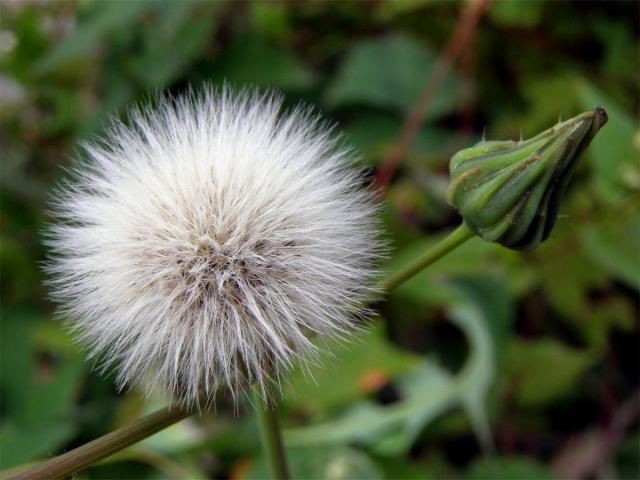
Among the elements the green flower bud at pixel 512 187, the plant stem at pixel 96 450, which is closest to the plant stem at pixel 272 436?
the plant stem at pixel 96 450

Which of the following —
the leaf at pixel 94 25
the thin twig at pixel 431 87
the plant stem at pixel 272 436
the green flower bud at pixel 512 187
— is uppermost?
the leaf at pixel 94 25

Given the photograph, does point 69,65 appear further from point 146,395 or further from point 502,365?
point 146,395

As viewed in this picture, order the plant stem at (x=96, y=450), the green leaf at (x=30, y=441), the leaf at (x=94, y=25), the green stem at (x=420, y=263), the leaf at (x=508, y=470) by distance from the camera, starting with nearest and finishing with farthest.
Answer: the plant stem at (x=96, y=450)
the green stem at (x=420, y=263)
the green leaf at (x=30, y=441)
the leaf at (x=508, y=470)
the leaf at (x=94, y=25)

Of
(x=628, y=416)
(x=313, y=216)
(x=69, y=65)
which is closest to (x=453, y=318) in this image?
(x=628, y=416)

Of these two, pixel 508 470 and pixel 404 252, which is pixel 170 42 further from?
pixel 508 470

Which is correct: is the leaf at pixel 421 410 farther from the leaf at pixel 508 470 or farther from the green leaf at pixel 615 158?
the green leaf at pixel 615 158

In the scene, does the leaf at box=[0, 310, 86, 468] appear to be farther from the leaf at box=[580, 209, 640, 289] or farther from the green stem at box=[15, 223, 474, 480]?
the leaf at box=[580, 209, 640, 289]

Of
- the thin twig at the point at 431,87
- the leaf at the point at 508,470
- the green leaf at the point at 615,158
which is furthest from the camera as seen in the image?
the thin twig at the point at 431,87
